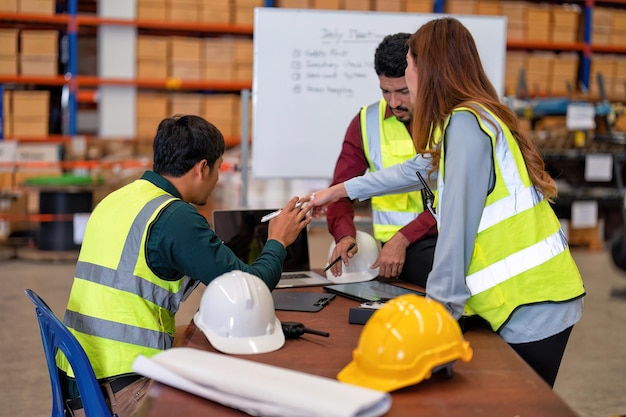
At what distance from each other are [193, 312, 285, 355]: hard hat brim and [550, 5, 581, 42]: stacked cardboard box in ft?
25.3

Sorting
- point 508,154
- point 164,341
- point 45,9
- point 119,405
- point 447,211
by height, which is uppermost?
point 45,9

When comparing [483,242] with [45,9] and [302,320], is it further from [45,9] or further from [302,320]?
[45,9]

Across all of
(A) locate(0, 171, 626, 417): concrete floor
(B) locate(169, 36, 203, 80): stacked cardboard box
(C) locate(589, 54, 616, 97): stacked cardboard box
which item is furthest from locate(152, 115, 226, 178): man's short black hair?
(C) locate(589, 54, 616, 97): stacked cardboard box

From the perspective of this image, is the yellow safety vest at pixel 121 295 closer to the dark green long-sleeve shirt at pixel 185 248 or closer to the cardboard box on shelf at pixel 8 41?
the dark green long-sleeve shirt at pixel 185 248

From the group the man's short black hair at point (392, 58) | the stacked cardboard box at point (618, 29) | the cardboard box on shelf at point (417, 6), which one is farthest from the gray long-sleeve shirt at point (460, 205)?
the stacked cardboard box at point (618, 29)

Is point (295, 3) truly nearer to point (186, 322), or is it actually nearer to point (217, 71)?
point (217, 71)

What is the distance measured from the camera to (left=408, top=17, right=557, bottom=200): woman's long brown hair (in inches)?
71.9

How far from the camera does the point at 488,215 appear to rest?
69.7 inches

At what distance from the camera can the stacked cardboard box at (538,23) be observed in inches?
332

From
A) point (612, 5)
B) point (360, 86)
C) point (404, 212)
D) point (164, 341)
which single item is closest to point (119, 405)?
point (164, 341)

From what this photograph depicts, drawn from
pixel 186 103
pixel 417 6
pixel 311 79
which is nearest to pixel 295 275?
pixel 311 79

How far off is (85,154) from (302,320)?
591cm

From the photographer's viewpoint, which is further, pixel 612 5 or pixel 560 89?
pixel 612 5

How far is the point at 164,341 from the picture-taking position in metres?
1.99
